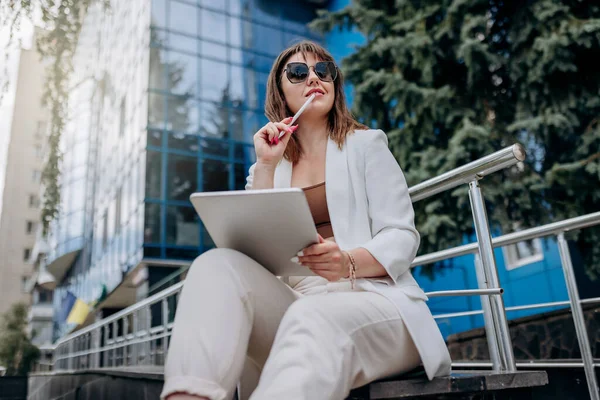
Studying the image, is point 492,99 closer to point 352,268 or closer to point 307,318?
point 352,268

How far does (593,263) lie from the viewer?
5.32 metres

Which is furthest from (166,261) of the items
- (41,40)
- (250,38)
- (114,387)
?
(41,40)

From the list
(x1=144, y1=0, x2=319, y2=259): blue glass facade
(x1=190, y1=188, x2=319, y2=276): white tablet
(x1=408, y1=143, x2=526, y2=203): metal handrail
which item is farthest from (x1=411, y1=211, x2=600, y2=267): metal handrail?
(x1=144, y1=0, x2=319, y2=259): blue glass facade

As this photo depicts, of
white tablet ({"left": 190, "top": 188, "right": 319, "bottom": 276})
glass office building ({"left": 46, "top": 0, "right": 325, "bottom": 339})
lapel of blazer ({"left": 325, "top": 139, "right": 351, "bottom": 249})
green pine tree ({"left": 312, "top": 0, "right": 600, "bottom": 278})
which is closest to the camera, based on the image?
white tablet ({"left": 190, "top": 188, "right": 319, "bottom": 276})

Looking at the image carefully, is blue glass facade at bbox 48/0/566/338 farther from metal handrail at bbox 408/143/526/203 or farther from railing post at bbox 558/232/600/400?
metal handrail at bbox 408/143/526/203

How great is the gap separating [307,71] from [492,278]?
3.07ft

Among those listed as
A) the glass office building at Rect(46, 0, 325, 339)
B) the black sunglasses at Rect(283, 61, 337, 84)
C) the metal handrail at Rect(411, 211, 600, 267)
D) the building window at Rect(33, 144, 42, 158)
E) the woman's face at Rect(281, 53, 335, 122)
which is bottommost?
the metal handrail at Rect(411, 211, 600, 267)

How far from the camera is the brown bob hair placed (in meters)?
1.70

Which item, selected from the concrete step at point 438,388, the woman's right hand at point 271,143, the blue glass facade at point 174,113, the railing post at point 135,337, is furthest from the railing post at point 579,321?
the blue glass facade at point 174,113

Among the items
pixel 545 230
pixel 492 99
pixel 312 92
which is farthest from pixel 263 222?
pixel 492 99

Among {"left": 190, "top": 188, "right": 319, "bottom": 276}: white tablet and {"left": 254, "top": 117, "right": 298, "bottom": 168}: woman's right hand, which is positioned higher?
{"left": 254, "top": 117, "right": 298, "bottom": 168}: woman's right hand

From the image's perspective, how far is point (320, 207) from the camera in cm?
157

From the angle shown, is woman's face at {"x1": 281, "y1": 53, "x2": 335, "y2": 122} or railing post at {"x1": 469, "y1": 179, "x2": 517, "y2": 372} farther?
woman's face at {"x1": 281, "y1": 53, "x2": 335, "y2": 122}

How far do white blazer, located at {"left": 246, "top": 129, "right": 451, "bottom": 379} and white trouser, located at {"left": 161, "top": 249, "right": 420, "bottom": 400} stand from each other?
2.1 inches
